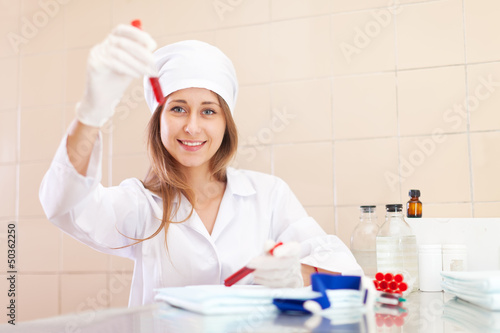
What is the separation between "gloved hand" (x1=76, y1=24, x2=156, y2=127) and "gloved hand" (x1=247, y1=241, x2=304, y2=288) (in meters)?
0.39

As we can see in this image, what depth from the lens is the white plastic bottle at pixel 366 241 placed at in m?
1.46

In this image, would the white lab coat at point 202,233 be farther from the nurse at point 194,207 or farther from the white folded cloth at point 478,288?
the white folded cloth at point 478,288

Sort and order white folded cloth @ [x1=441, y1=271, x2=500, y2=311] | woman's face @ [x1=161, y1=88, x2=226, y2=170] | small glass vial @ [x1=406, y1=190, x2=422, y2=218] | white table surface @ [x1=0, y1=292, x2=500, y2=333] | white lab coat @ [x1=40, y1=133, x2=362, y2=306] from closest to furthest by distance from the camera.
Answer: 1. white table surface @ [x1=0, y1=292, x2=500, y2=333]
2. white folded cloth @ [x1=441, y1=271, x2=500, y2=311]
3. white lab coat @ [x1=40, y1=133, x2=362, y2=306]
4. woman's face @ [x1=161, y1=88, x2=226, y2=170]
5. small glass vial @ [x1=406, y1=190, x2=422, y2=218]

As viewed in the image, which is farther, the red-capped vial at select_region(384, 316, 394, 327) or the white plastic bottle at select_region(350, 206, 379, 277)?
the white plastic bottle at select_region(350, 206, 379, 277)

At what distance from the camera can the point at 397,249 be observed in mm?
1311

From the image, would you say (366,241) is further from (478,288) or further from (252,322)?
(252,322)

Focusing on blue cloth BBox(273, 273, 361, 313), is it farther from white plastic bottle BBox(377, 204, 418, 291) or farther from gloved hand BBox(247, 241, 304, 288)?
white plastic bottle BBox(377, 204, 418, 291)

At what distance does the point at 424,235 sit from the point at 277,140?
Result: 2.16 feet

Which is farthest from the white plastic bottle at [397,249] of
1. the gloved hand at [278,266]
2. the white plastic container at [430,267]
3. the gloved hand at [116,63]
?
the gloved hand at [116,63]

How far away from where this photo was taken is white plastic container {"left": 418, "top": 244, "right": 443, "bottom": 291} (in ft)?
4.27

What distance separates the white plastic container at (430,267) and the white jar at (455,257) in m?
0.02

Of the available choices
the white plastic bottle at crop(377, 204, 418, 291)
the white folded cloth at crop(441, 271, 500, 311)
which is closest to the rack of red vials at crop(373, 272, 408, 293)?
the white folded cloth at crop(441, 271, 500, 311)

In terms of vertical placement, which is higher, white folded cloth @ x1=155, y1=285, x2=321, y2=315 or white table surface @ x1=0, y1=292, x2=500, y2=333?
white folded cloth @ x1=155, y1=285, x2=321, y2=315

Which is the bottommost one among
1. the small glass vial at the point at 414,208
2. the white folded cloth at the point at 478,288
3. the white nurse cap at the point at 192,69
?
the white folded cloth at the point at 478,288
